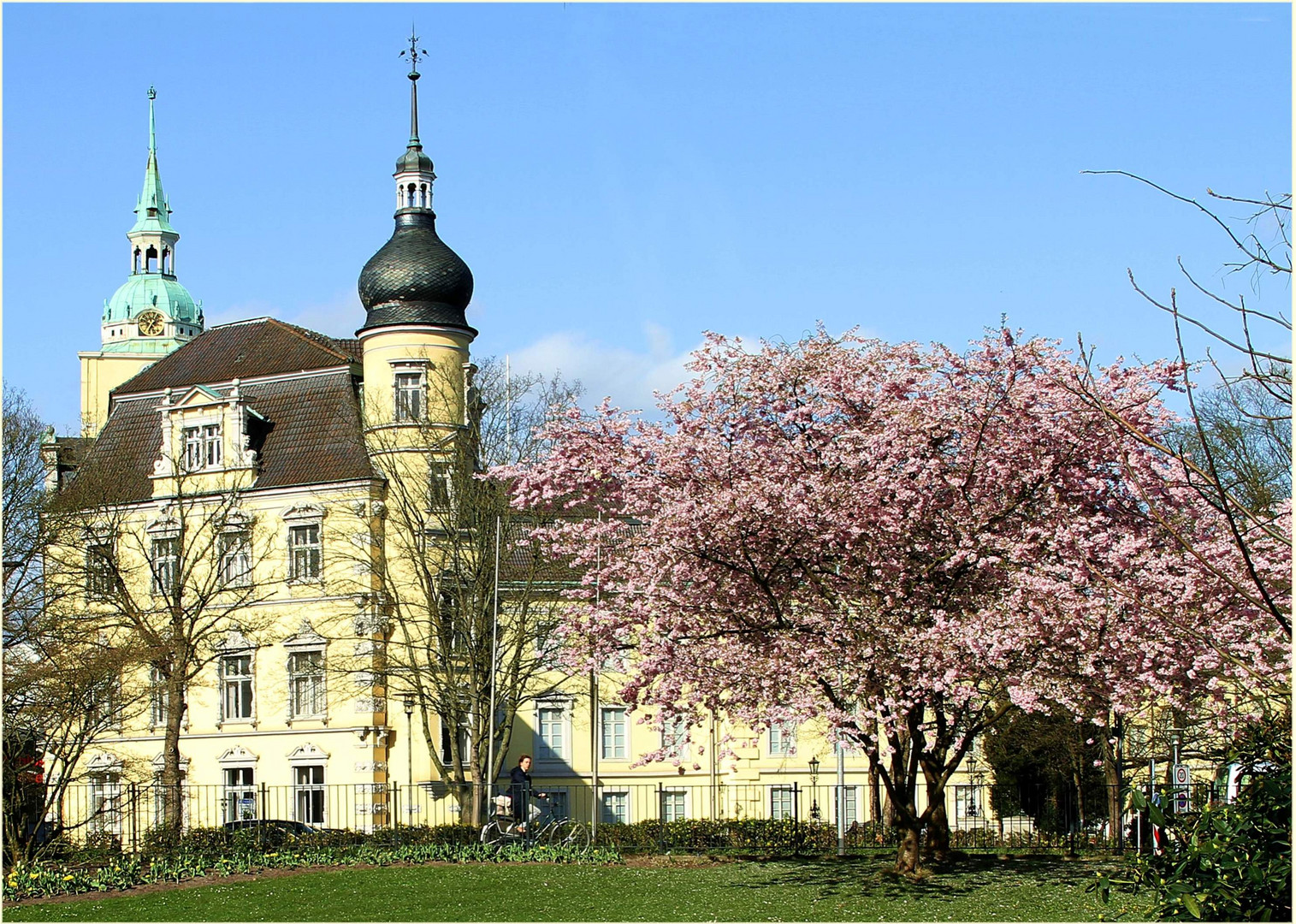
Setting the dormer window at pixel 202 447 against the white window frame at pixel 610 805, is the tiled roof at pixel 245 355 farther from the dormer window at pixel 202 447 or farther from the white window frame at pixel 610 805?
the white window frame at pixel 610 805

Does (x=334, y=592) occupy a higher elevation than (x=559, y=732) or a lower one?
higher

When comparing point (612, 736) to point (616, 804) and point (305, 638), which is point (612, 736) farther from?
point (305, 638)

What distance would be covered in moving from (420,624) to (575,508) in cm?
963

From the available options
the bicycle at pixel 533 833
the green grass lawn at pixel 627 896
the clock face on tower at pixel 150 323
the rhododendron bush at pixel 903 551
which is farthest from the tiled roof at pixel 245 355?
the clock face on tower at pixel 150 323

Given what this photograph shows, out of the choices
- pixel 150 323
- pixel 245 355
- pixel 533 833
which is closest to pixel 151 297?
pixel 150 323

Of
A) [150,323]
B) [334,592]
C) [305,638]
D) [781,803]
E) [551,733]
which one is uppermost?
[150,323]

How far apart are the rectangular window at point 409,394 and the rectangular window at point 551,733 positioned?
9.33 metres

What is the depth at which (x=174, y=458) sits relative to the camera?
45.3 m

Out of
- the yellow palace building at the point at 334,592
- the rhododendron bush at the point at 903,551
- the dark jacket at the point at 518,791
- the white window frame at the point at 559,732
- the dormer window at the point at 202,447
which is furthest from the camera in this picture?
the dormer window at the point at 202,447

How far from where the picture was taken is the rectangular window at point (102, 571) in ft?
115

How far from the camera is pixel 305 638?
44094 mm

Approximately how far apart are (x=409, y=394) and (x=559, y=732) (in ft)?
35.0

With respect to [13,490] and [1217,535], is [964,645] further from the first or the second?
[13,490]

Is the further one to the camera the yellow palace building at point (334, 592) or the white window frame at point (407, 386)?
the white window frame at point (407, 386)
